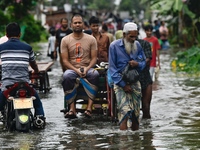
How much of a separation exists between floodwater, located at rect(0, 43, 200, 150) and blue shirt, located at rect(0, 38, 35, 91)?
0.83 m

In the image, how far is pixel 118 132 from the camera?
34.9ft

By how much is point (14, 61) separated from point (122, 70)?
1678mm

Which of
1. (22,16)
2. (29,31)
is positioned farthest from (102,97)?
(29,31)

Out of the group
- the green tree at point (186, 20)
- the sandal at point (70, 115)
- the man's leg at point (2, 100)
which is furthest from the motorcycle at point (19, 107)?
the green tree at point (186, 20)

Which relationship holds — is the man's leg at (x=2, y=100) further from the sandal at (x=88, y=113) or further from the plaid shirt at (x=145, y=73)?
the plaid shirt at (x=145, y=73)

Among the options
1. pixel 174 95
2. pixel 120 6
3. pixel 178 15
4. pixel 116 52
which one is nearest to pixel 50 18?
pixel 178 15

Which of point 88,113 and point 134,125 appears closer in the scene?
point 134,125

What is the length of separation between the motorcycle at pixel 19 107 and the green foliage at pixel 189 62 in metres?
10.8

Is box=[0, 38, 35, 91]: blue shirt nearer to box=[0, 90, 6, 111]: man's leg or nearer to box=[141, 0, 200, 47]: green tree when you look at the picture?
box=[0, 90, 6, 111]: man's leg

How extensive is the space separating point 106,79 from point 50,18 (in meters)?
63.4

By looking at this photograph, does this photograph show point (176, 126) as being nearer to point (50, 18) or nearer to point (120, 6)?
point (50, 18)

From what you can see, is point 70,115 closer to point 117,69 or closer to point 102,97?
point 102,97

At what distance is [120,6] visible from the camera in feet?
507

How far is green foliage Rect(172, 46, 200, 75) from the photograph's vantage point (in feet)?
70.8
